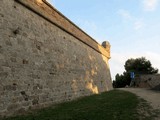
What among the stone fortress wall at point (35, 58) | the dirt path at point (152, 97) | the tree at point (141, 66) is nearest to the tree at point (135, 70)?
the tree at point (141, 66)

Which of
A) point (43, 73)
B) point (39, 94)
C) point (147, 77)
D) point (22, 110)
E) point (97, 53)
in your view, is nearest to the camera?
point (22, 110)

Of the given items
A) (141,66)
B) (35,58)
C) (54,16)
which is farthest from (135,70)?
(35,58)

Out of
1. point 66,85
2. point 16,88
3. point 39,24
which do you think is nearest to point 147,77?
point 66,85

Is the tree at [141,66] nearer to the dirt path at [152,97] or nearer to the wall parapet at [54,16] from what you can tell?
the dirt path at [152,97]

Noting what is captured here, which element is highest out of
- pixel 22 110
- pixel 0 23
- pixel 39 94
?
pixel 0 23

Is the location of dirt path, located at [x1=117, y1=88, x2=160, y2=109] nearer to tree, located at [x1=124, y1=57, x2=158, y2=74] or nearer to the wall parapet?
the wall parapet

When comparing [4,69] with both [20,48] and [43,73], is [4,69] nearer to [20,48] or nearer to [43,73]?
[20,48]

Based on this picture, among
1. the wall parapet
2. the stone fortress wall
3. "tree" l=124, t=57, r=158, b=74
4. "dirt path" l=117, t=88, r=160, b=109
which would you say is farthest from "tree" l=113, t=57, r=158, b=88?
the stone fortress wall

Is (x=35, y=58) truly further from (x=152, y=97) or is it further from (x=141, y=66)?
(x=141, y=66)

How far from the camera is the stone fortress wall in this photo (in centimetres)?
664

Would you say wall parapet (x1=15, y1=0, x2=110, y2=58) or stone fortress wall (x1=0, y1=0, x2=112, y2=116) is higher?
wall parapet (x1=15, y1=0, x2=110, y2=58)

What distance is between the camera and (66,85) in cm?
1076

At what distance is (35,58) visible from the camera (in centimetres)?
830

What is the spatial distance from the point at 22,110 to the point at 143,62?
122 ft
